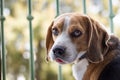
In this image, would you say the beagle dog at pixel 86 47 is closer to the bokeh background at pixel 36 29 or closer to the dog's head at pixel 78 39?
the dog's head at pixel 78 39

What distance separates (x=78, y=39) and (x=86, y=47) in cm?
6

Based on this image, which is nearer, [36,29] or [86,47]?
[86,47]

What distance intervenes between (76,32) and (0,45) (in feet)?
2.44

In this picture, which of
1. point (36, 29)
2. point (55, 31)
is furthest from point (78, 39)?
point (36, 29)

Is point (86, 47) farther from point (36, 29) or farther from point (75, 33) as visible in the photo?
point (36, 29)

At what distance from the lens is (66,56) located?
1789 millimetres

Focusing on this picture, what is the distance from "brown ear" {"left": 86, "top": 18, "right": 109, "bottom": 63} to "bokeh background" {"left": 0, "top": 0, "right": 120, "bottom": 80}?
2.74 m

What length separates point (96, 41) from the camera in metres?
1.82

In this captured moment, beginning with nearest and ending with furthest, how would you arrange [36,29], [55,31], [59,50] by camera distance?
[59,50] < [55,31] < [36,29]

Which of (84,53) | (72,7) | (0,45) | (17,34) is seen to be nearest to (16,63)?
(17,34)

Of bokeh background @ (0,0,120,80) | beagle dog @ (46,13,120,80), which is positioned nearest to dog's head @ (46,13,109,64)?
beagle dog @ (46,13,120,80)

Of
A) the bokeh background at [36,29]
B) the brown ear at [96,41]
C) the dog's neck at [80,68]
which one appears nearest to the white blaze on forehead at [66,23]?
the brown ear at [96,41]

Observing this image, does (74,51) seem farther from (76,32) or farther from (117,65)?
(117,65)

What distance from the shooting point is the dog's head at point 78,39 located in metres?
1.79
